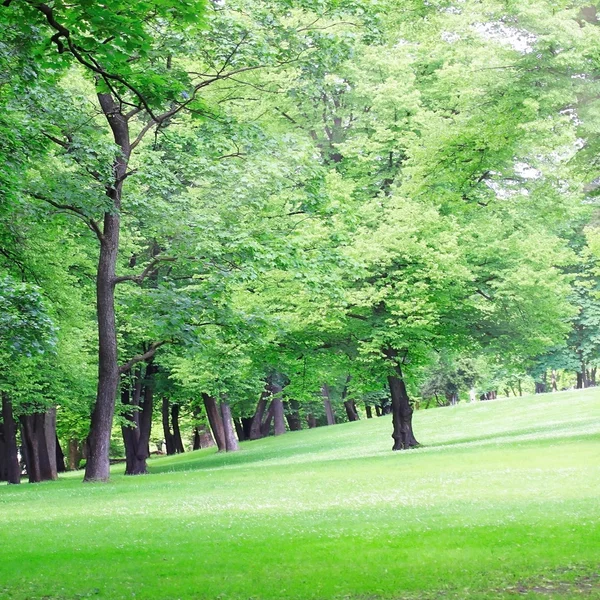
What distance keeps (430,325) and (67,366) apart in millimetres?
13068

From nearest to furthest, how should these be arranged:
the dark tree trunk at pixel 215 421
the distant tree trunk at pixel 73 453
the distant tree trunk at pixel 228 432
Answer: the dark tree trunk at pixel 215 421 → the distant tree trunk at pixel 228 432 → the distant tree trunk at pixel 73 453

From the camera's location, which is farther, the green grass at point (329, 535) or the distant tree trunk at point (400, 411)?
the distant tree trunk at point (400, 411)

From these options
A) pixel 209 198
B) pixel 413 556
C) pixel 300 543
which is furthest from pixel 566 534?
pixel 209 198

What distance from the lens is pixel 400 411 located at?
107 ft

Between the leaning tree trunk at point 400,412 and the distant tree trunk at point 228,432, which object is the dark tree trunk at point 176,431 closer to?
the distant tree trunk at point 228,432

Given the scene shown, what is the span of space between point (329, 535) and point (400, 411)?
2118 cm

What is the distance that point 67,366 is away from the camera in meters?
30.3

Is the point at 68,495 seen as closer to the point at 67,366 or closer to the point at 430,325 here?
the point at 67,366

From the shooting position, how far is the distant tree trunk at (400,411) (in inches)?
1272

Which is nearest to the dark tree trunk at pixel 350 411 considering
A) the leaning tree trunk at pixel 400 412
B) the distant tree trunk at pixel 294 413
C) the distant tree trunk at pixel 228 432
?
the distant tree trunk at pixel 294 413

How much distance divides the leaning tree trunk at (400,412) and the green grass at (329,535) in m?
8.13

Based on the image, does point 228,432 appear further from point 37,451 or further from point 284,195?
point 284,195

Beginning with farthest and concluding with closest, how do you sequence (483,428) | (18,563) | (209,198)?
(483,428), (209,198), (18,563)

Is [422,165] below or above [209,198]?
below
